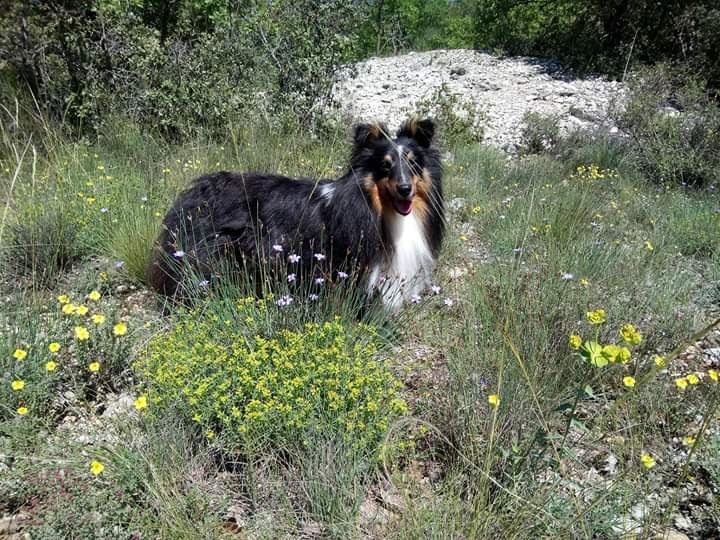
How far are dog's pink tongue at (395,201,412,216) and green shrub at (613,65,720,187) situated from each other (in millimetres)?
4442

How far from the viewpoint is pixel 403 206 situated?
11.0 ft

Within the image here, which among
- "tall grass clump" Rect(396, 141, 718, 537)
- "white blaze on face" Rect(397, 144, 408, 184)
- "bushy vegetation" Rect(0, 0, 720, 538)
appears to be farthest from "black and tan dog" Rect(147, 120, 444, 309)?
"tall grass clump" Rect(396, 141, 718, 537)

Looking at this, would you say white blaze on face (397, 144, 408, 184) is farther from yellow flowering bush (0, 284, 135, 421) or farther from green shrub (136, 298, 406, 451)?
yellow flowering bush (0, 284, 135, 421)

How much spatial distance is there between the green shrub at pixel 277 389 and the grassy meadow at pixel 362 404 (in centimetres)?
1

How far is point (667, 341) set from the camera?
2904 mm

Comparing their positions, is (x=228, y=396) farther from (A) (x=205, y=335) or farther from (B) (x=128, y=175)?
(B) (x=128, y=175)

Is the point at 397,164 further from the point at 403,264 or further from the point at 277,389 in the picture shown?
the point at 277,389

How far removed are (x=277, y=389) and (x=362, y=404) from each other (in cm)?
38

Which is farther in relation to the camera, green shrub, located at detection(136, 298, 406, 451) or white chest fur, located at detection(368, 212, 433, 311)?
white chest fur, located at detection(368, 212, 433, 311)

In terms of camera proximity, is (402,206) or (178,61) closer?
(402,206)

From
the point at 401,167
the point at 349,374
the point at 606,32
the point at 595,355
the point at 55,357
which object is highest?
the point at 606,32

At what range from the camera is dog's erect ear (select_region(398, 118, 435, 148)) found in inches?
134

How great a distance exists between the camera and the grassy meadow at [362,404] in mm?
1834

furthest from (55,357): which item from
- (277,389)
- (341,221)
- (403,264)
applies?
(403,264)
